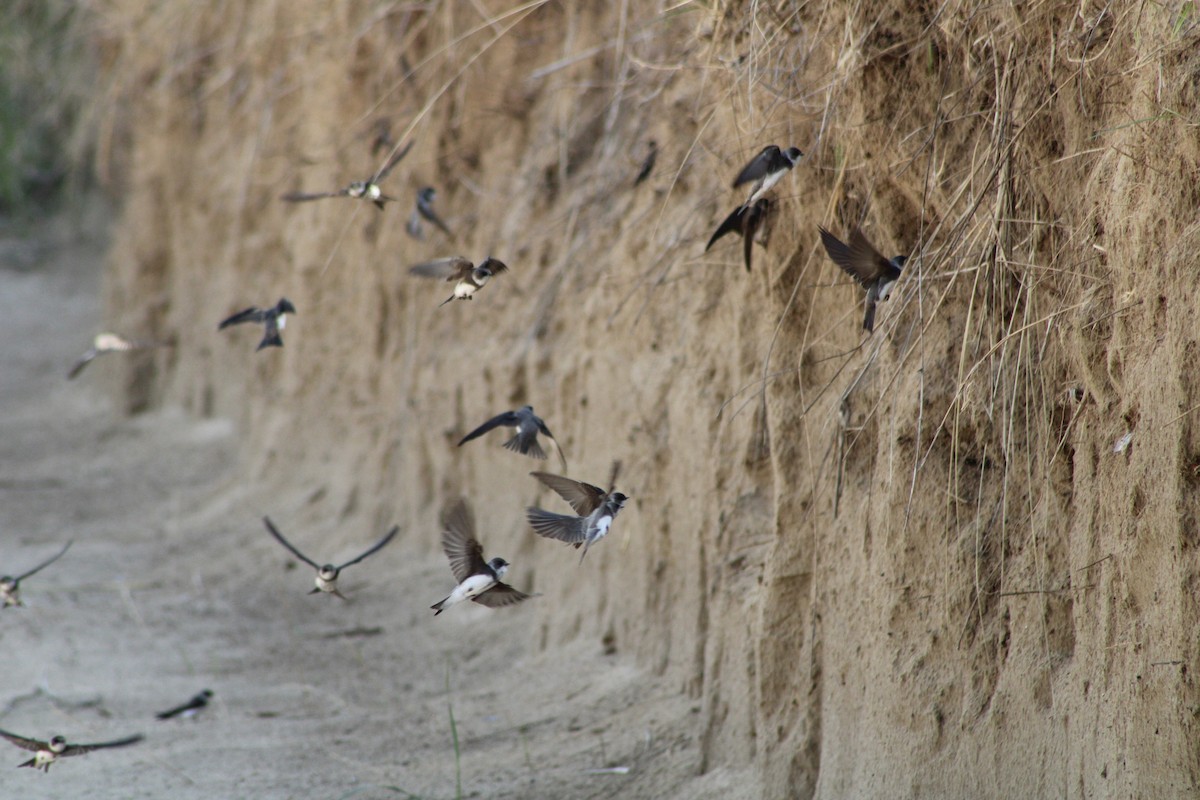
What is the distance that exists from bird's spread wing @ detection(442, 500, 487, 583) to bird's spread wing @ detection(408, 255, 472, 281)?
65cm

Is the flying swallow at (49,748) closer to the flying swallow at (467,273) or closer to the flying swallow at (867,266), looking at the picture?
the flying swallow at (467,273)

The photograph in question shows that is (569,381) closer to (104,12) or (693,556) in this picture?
(693,556)

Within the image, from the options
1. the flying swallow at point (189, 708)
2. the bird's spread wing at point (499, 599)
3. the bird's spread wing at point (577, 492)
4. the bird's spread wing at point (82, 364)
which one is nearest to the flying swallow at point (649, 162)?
the bird's spread wing at point (577, 492)

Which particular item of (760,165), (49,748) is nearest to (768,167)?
(760,165)

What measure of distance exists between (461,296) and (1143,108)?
1.80 m

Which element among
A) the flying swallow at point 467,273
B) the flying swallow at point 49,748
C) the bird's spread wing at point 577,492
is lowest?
the flying swallow at point 49,748

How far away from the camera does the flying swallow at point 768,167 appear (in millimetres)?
2858

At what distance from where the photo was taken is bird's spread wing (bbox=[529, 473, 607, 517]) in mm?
3059

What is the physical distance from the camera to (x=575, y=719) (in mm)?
3807

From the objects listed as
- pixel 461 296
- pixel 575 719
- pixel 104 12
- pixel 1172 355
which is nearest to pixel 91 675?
pixel 575 719

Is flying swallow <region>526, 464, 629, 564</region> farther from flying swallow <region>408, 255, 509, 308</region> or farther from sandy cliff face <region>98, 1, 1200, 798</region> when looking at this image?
flying swallow <region>408, 255, 509, 308</region>

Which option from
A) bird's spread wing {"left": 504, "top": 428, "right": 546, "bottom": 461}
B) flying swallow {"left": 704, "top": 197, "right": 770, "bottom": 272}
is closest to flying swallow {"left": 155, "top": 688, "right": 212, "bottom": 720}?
bird's spread wing {"left": 504, "top": 428, "right": 546, "bottom": 461}

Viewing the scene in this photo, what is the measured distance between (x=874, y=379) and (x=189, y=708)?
2746 mm

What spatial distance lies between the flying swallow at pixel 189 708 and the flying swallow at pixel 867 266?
9.30 feet
